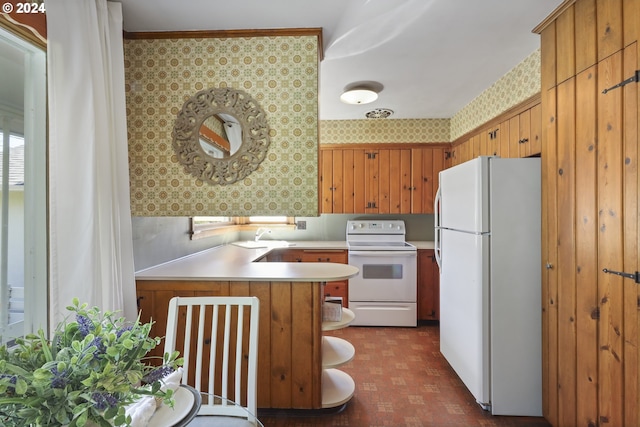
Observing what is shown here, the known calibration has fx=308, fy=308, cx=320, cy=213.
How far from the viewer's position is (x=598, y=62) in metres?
1.55

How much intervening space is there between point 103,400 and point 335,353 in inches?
67.9

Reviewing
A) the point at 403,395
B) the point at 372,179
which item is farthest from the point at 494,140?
the point at 403,395

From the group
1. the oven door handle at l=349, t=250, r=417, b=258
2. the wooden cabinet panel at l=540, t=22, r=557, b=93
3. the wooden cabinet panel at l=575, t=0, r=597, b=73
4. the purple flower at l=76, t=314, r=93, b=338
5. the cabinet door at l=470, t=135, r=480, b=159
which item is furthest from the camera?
the oven door handle at l=349, t=250, r=417, b=258

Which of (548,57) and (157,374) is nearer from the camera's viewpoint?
(157,374)

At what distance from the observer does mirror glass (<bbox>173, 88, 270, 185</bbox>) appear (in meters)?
2.09

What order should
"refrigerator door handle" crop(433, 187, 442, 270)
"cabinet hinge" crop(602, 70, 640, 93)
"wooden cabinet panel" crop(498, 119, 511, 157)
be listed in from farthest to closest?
"refrigerator door handle" crop(433, 187, 442, 270) < "wooden cabinet panel" crop(498, 119, 511, 157) < "cabinet hinge" crop(602, 70, 640, 93)

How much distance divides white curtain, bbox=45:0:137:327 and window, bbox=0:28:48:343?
0.14m

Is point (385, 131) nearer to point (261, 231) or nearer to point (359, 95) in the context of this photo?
point (359, 95)

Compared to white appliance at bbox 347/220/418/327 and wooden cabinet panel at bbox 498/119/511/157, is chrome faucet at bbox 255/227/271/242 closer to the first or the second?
white appliance at bbox 347/220/418/327

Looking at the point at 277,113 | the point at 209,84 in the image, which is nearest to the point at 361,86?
the point at 277,113

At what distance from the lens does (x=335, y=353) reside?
2.16 m

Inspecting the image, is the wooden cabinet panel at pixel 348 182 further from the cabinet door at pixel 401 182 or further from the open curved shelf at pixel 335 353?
the open curved shelf at pixel 335 353

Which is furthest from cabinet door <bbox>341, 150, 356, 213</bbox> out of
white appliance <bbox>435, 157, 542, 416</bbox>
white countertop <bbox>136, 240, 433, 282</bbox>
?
white appliance <bbox>435, 157, 542, 416</bbox>

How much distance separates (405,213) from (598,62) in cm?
260
